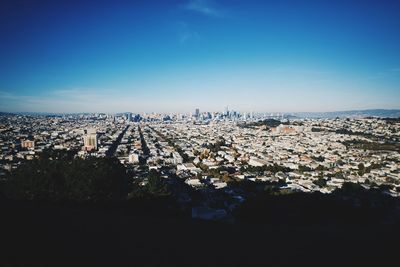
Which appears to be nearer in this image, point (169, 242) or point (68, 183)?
point (169, 242)

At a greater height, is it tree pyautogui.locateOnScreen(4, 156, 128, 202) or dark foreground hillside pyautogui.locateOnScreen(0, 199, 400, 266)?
dark foreground hillside pyautogui.locateOnScreen(0, 199, 400, 266)

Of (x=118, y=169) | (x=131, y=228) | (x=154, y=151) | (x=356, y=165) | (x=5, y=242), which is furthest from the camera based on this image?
(x=154, y=151)

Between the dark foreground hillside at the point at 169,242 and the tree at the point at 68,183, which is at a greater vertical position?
the dark foreground hillside at the point at 169,242

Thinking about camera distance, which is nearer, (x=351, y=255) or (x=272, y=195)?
(x=351, y=255)

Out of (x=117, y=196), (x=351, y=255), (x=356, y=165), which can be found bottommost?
(x=356, y=165)

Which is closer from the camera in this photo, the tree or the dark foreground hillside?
the dark foreground hillside

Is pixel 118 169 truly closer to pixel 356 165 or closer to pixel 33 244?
pixel 33 244

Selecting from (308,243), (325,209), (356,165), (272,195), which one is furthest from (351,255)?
(356,165)

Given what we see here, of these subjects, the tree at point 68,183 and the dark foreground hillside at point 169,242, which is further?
the tree at point 68,183
